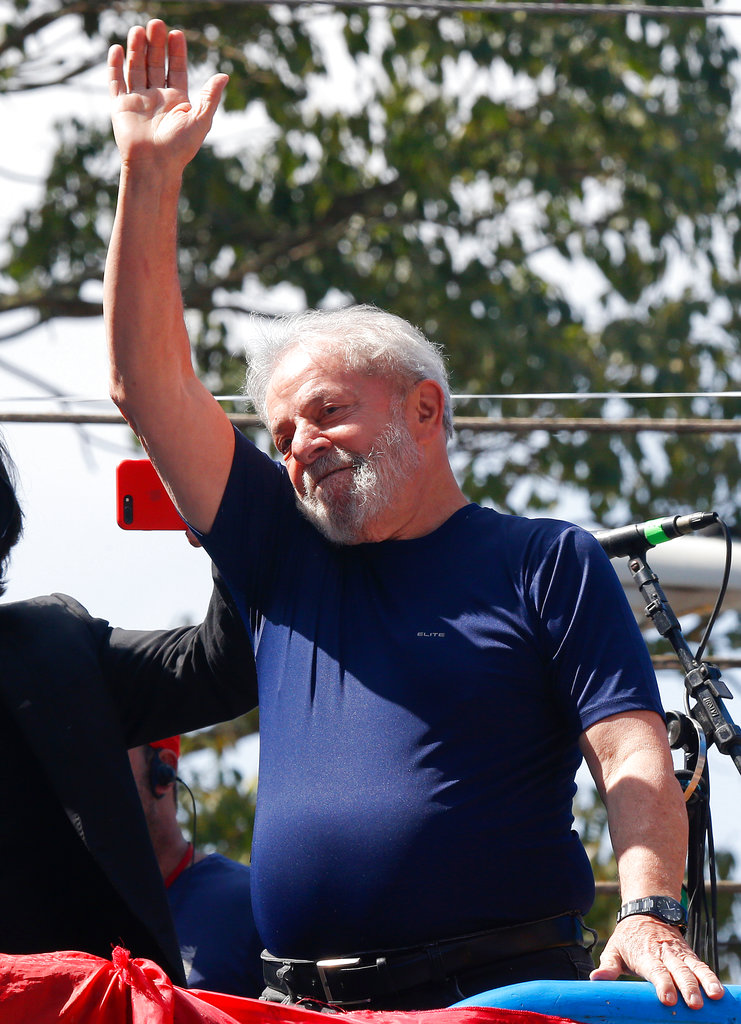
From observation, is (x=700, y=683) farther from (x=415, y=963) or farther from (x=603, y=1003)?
(x=603, y=1003)

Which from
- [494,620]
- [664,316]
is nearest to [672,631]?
[494,620]

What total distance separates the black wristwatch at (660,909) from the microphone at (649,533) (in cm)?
70

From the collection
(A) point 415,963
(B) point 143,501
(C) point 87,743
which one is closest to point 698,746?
(A) point 415,963

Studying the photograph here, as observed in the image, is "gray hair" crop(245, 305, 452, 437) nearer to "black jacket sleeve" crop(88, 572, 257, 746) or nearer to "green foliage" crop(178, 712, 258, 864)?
"black jacket sleeve" crop(88, 572, 257, 746)

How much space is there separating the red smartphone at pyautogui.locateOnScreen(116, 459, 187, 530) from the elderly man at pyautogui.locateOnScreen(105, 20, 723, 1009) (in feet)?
0.99

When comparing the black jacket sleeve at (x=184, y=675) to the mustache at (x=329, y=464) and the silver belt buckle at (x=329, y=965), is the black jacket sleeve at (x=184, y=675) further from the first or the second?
the silver belt buckle at (x=329, y=965)

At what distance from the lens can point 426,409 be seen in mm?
2250

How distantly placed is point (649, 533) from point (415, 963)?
2.73ft

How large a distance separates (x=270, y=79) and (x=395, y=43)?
683 millimetres

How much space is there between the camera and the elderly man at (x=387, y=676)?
178 cm

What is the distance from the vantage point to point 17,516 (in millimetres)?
2215

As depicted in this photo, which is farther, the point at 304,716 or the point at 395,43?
the point at 395,43

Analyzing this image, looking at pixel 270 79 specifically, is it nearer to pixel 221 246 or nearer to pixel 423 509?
pixel 221 246

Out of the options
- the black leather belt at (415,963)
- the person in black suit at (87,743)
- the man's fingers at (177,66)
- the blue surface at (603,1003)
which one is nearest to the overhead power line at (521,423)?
the person in black suit at (87,743)
